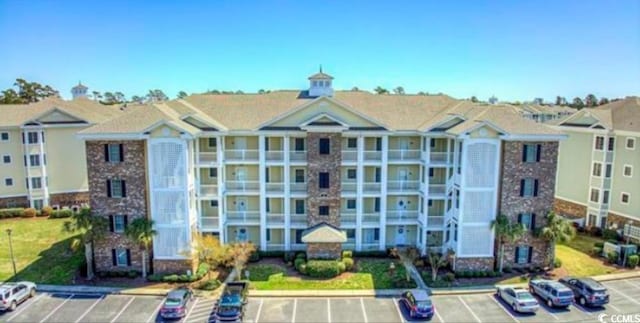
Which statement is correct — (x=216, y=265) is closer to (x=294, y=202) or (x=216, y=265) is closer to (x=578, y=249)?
(x=294, y=202)

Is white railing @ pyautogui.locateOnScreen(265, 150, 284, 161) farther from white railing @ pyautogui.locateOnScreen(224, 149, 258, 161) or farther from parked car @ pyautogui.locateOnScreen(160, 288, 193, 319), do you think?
parked car @ pyautogui.locateOnScreen(160, 288, 193, 319)

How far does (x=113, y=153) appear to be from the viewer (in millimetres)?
29016

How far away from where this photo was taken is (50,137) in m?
45.1

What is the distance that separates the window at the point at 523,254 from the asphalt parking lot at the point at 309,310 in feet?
17.5

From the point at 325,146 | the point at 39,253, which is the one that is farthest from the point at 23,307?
the point at 325,146

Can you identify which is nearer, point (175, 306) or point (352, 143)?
point (175, 306)

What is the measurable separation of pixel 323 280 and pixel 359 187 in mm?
8264

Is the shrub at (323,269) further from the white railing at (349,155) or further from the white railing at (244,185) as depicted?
the white railing at (349,155)

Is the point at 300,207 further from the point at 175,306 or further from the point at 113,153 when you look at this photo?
the point at 113,153

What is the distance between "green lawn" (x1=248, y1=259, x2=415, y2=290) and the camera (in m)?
28.2

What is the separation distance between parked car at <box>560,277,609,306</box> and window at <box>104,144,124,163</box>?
31.0 meters

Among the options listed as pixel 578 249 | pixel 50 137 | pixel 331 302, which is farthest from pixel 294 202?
pixel 50 137

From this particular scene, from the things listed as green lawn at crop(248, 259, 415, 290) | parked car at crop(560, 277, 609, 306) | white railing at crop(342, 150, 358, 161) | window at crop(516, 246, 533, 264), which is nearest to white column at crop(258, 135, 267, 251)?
green lawn at crop(248, 259, 415, 290)

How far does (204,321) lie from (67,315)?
8139 mm
